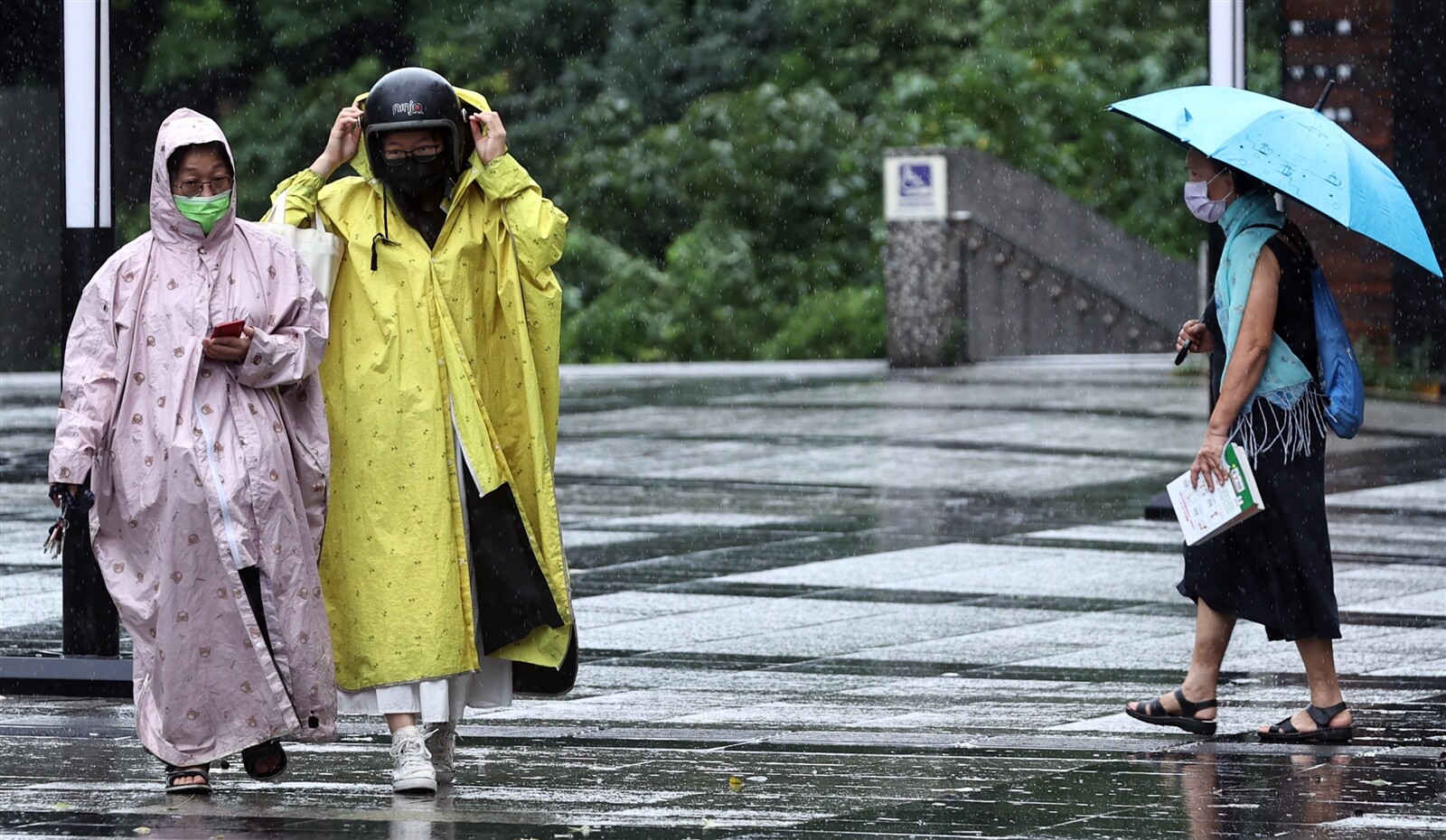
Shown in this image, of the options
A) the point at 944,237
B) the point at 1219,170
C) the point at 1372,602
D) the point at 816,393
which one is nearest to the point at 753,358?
the point at 944,237

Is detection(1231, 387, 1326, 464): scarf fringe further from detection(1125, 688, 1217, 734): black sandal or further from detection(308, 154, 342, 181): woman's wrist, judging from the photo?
detection(308, 154, 342, 181): woman's wrist

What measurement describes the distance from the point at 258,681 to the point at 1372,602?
5259 millimetres

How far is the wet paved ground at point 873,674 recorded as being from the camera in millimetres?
5805

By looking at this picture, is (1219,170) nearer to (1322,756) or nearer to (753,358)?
(1322,756)

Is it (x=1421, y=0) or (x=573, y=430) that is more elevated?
(x=1421, y=0)

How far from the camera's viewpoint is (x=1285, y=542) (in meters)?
7.04

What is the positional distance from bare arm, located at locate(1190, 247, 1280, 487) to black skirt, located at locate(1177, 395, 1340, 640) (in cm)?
13

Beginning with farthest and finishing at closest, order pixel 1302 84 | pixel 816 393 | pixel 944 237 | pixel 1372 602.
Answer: pixel 944 237
pixel 1302 84
pixel 816 393
pixel 1372 602

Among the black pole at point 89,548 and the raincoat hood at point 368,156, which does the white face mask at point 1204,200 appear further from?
the black pole at point 89,548

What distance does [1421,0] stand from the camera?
20.9m

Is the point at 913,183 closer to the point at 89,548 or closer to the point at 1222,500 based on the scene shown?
the point at 89,548

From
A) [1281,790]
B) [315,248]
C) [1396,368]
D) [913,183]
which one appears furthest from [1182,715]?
[913,183]

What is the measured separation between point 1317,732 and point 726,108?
2174 centimetres

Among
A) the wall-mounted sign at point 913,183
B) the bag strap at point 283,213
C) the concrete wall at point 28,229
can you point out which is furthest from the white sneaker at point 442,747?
the wall-mounted sign at point 913,183
